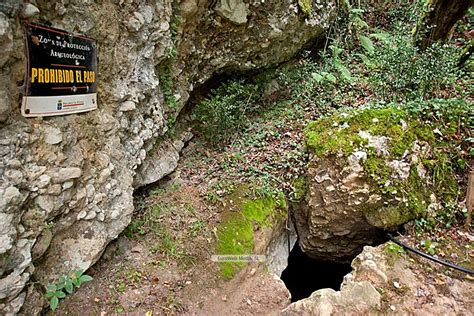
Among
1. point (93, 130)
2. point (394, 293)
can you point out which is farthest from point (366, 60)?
point (93, 130)

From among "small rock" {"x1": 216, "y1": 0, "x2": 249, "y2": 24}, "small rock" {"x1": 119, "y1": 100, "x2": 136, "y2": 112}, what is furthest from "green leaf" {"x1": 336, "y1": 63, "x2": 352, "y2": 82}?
"small rock" {"x1": 119, "y1": 100, "x2": 136, "y2": 112}

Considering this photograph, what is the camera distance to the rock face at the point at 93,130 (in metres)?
2.22

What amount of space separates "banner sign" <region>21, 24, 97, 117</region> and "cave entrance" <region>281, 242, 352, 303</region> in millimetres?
4469

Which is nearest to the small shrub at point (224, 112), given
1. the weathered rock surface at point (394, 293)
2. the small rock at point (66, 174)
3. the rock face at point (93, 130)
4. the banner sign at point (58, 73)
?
the rock face at point (93, 130)

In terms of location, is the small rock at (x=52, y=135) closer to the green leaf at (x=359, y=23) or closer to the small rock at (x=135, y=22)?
the small rock at (x=135, y=22)

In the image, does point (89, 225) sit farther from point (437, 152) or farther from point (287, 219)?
point (437, 152)

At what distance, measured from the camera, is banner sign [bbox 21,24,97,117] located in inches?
91.0

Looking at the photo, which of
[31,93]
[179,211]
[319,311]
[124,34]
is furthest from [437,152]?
[31,93]

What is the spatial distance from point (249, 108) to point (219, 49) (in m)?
1.20

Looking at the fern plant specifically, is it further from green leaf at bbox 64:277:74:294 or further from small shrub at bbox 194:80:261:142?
small shrub at bbox 194:80:261:142

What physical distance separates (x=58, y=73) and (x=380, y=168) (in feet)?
12.3

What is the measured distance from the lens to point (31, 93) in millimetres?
2322

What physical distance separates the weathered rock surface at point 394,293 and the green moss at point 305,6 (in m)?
4.64

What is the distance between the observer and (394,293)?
3.06 meters
